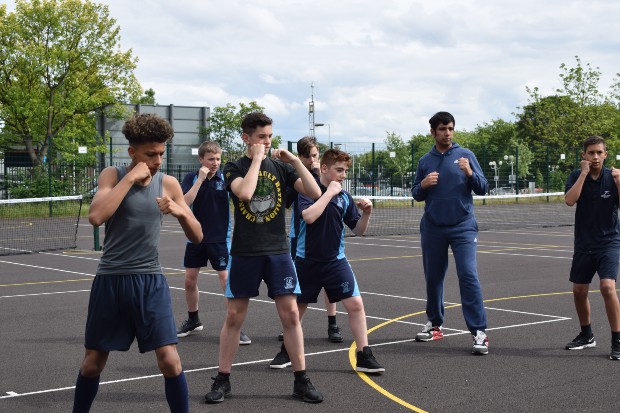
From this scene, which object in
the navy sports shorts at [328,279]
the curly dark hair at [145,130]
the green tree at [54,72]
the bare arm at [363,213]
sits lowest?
the navy sports shorts at [328,279]

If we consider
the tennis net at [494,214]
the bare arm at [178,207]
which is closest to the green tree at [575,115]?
the tennis net at [494,214]

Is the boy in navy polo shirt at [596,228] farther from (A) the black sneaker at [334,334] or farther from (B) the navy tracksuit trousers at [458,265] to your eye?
(A) the black sneaker at [334,334]

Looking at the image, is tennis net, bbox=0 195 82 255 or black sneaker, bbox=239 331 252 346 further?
tennis net, bbox=0 195 82 255

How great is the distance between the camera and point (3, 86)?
41.9 m

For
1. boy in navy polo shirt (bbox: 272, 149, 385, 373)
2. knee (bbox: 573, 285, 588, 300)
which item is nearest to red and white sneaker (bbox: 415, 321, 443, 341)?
knee (bbox: 573, 285, 588, 300)

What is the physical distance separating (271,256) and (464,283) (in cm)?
259

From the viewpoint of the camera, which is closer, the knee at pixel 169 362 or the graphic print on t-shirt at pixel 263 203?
the knee at pixel 169 362

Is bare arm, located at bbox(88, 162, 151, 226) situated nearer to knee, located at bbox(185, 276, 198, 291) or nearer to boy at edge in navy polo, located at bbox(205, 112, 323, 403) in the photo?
boy at edge in navy polo, located at bbox(205, 112, 323, 403)

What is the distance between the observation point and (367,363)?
6.95 m

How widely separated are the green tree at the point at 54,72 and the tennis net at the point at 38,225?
500 cm

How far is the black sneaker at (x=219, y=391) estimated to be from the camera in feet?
20.1

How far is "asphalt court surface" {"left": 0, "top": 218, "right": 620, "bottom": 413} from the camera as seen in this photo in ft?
20.2

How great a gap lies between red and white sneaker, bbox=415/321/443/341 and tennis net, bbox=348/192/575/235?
49.4 ft

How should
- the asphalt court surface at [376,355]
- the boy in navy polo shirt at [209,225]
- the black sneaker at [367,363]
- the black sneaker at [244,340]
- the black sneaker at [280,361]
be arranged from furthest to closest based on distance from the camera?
the boy in navy polo shirt at [209,225] < the black sneaker at [244,340] < the black sneaker at [280,361] < the black sneaker at [367,363] < the asphalt court surface at [376,355]
